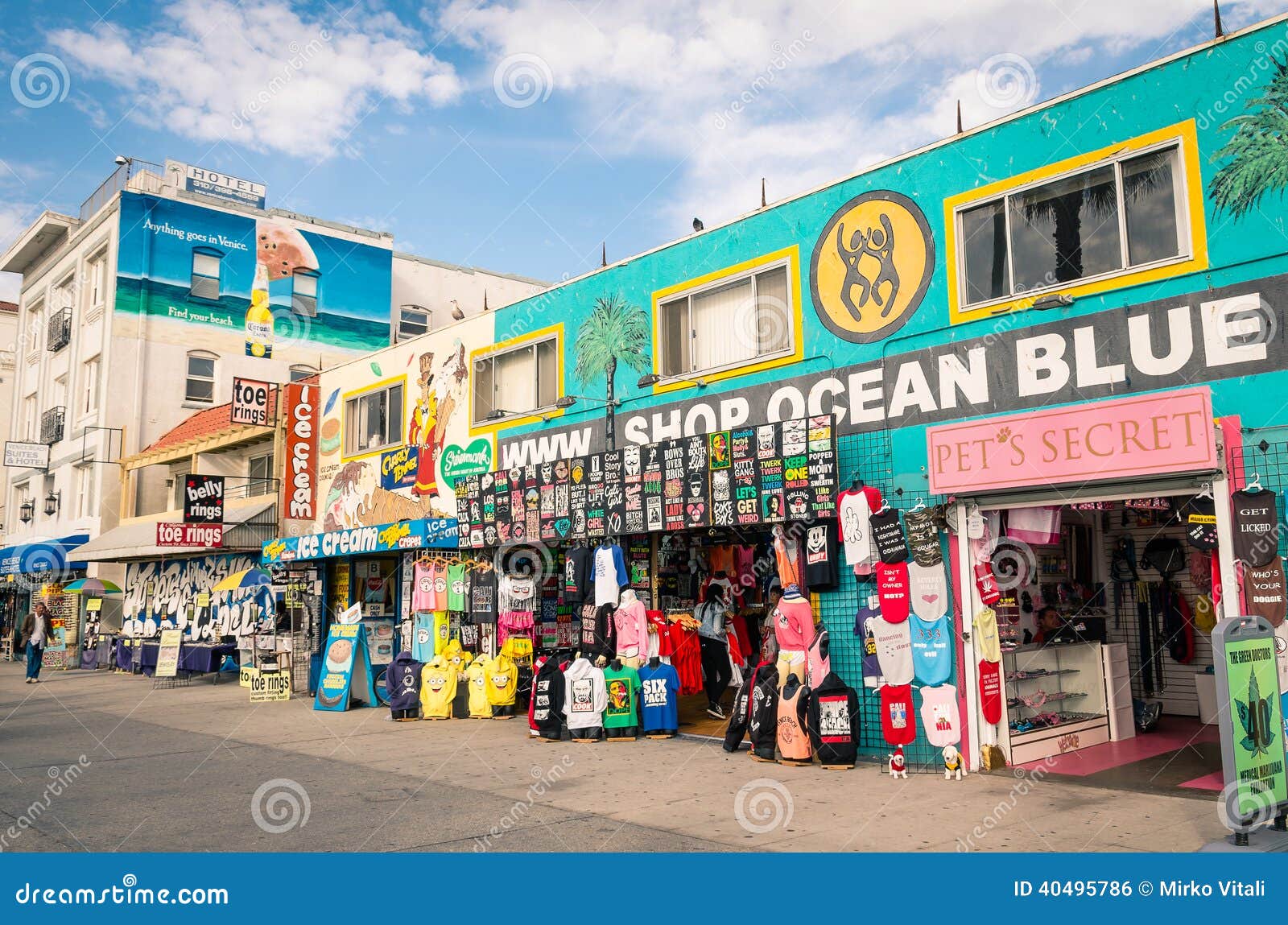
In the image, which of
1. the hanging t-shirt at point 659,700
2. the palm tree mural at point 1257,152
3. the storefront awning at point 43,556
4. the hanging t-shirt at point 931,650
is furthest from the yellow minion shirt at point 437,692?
the storefront awning at point 43,556

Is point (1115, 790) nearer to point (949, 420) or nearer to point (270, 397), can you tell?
point (949, 420)

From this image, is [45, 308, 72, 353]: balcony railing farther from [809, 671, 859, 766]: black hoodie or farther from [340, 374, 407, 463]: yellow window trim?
[809, 671, 859, 766]: black hoodie

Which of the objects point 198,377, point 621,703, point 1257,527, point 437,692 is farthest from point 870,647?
point 198,377

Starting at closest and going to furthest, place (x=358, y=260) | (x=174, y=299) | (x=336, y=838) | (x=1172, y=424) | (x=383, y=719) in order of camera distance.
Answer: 1. (x=336, y=838)
2. (x=1172, y=424)
3. (x=383, y=719)
4. (x=174, y=299)
5. (x=358, y=260)

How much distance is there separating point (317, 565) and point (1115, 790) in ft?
50.9

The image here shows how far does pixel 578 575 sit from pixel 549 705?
5.66 ft

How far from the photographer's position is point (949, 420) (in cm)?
993

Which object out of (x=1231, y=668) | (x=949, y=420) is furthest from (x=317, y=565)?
(x=1231, y=668)

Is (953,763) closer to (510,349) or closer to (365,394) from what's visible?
(510,349)

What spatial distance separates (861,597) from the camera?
1040 centimetres

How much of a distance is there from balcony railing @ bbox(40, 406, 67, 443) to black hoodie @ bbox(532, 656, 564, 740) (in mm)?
27652

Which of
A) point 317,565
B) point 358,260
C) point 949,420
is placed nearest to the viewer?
point 949,420

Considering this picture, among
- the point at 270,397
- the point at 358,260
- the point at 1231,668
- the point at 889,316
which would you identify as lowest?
the point at 1231,668

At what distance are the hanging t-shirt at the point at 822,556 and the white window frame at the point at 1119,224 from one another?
8.86 feet
